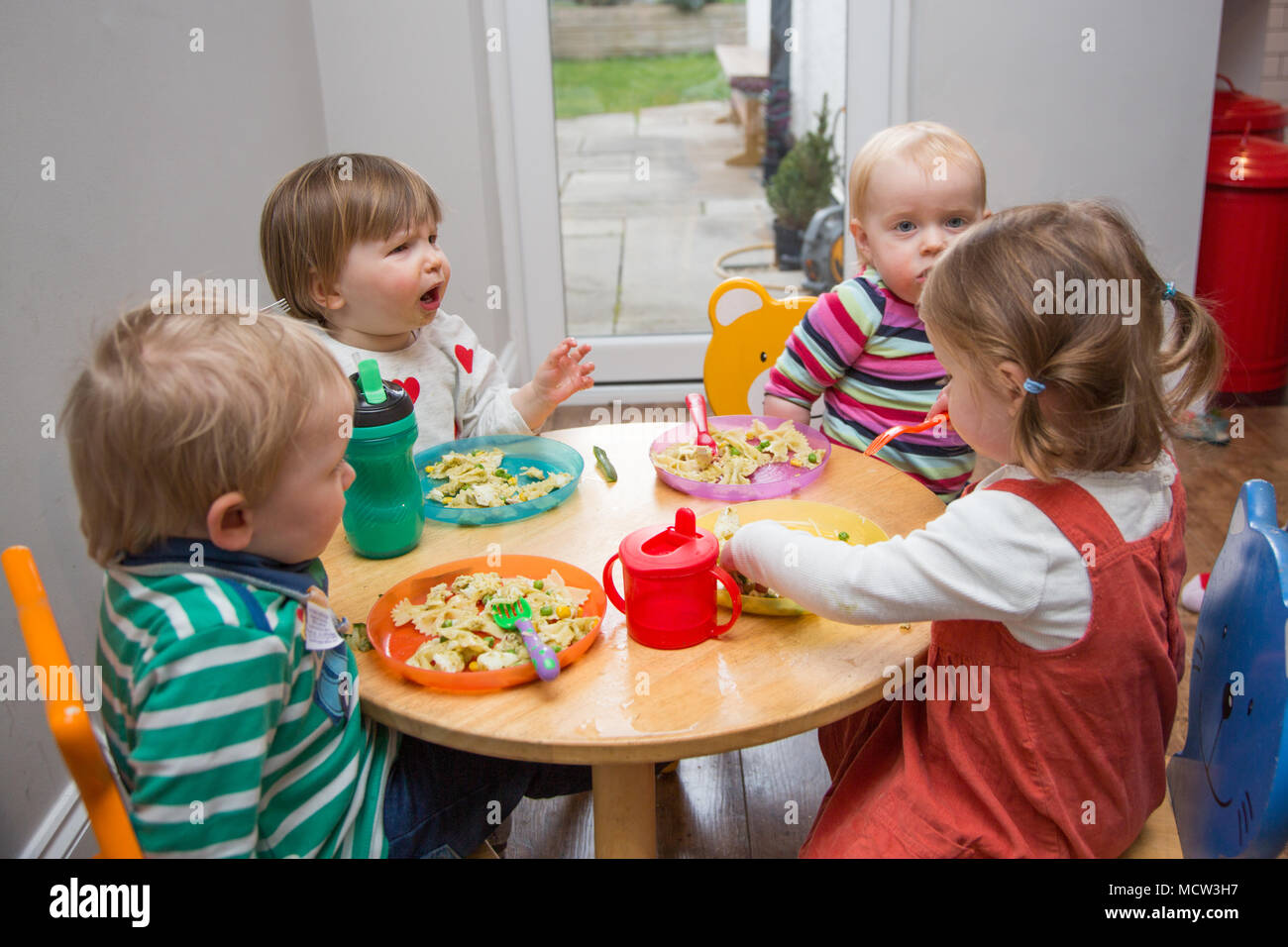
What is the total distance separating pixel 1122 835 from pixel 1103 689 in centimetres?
18

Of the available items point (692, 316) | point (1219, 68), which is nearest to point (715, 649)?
point (692, 316)

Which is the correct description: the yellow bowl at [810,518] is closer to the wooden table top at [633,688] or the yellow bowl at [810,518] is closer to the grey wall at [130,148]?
the wooden table top at [633,688]

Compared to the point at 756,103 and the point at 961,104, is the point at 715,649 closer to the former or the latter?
the point at 961,104

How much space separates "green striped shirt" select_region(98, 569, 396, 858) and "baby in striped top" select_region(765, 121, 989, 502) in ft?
3.57

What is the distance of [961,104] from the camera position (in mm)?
3207

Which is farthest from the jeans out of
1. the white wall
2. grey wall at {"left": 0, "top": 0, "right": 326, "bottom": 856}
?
the white wall

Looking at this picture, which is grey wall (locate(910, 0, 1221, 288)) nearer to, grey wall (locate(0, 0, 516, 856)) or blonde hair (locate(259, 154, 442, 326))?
grey wall (locate(0, 0, 516, 856))

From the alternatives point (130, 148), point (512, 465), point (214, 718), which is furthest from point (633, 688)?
point (130, 148)

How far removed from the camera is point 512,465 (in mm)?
1523

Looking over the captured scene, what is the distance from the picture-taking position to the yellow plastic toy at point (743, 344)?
2020mm

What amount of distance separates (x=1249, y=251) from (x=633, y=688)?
3141 millimetres

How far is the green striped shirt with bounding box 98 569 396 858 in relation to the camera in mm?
868

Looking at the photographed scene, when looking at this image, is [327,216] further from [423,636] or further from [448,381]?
[423,636]

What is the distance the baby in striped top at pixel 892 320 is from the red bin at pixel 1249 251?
1.99m
